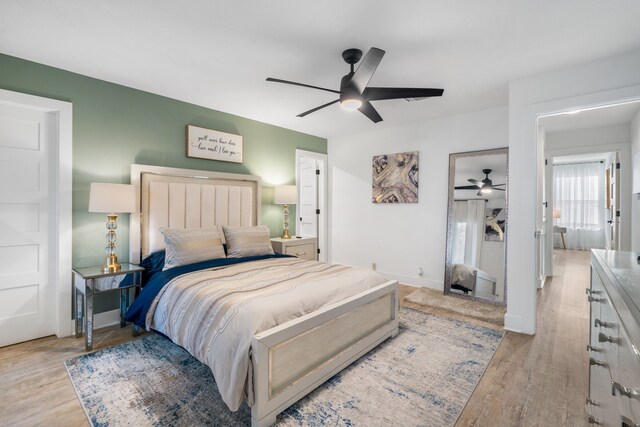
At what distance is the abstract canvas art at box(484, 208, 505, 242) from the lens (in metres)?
4.00

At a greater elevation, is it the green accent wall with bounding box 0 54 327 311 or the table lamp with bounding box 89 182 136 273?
the green accent wall with bounding box 0 54 327 311

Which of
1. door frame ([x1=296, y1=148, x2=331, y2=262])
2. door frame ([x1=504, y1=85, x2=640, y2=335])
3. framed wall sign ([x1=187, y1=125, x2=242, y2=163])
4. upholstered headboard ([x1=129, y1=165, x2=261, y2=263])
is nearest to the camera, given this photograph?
door frame ([x1=504, y1=85, x2=640, y2=335])

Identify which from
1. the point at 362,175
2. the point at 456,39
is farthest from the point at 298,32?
the point at 362,175

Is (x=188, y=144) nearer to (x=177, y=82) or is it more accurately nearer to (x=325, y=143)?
(x=177, y=82)

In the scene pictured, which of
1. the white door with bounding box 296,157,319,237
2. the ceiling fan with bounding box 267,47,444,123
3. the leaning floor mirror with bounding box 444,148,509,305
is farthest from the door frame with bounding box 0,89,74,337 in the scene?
the leaning floor mirror with bounding box 444,148,509,305

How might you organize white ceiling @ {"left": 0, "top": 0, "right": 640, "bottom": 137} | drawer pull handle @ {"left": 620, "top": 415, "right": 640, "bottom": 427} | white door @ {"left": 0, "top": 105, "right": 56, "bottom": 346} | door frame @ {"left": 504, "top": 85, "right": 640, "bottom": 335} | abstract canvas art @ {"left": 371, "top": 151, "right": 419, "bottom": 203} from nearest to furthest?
drawer pull handle @ {"left": 620, "top": 415, "right": 640, "bottom": 427} → white ceiling @ {"left": 0, "top": 0, "right": 640, "bottom": 137} → white door @ {"left": 0, "top": 105, "right": 56, "bottom": 346} → door frame @ {"left": 504, "top": 85, "right": 640, "bottom": 335} → abstract canvas art @ {"left": 371, "top": 151, "right": 419, "bottom": 203}

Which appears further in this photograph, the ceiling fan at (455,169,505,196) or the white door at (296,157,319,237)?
the white door at (296,157,319,237)

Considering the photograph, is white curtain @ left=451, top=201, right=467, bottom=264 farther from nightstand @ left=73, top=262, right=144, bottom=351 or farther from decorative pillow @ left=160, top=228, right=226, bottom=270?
nightstand @ left=73, top=262, right=144, bottom=351

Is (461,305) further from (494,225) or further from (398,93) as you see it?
(398,93)

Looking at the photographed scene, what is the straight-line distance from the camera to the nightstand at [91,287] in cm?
263

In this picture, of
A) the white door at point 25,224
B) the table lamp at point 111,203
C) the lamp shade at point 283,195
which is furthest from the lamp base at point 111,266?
the lamp shade at point 283,195

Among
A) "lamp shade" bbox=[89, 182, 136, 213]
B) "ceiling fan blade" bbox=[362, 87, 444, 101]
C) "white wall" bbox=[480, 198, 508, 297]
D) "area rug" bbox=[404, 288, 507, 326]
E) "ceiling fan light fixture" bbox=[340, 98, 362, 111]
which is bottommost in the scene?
"area rug" bbox=[404, 288, 507, 326]

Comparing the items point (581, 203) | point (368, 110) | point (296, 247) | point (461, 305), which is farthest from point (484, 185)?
point (581, 203)

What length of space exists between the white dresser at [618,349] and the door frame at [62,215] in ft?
12.5
